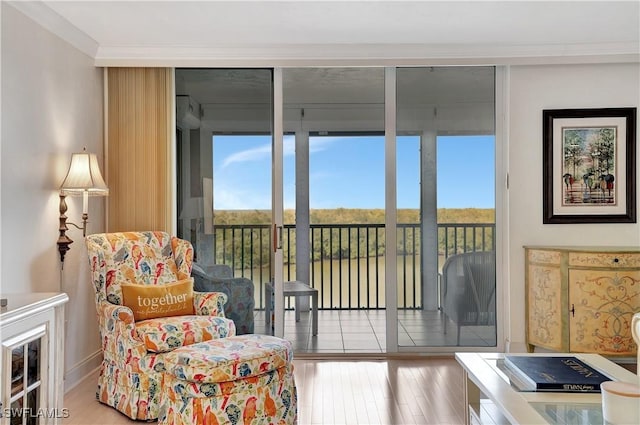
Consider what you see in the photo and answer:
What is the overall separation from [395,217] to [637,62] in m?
2.19

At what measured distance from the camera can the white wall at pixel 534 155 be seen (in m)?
4.20

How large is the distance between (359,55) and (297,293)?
1972 millimetres

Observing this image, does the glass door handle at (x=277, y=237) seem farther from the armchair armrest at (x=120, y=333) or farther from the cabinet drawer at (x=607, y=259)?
the cabinet drawer at (x=607, y=259)

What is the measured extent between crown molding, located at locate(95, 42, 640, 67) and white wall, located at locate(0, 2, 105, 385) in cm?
45

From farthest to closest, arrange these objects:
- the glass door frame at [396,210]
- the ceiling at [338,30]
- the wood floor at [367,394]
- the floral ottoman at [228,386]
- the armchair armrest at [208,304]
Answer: the glass door frame at [396,210]
the armchair armrest at [208,304]
the ceiling at [338,30]
the wood floor at [367,394]
the floral ottoman at [228,386]

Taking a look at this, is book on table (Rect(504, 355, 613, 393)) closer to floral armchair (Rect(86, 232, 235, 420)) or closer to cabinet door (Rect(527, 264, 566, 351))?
cabinet door (Rect(527, 264, 566, 351))

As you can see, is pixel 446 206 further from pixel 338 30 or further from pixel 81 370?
pixel 81 370

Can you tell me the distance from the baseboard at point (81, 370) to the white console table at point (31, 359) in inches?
52.1

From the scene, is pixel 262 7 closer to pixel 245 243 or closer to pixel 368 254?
pixel 245 243

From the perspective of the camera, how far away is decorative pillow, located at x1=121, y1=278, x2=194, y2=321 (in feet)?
10.9

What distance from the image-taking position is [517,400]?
1.83 metres

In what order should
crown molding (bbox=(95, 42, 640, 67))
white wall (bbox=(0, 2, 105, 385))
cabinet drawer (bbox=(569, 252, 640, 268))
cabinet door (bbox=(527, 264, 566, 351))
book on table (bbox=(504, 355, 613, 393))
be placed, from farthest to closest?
crown molding (bbox=(95, 42, 640, 67)) < cabinet door (bbox=(527, 264, 566, 351)) < cabinet drawer (bbox=(569, 252, 640, 268)) < white wall (bbox=(0, 2, 105, 385)) < book on table (bbox=(504, 355, 613, 393))

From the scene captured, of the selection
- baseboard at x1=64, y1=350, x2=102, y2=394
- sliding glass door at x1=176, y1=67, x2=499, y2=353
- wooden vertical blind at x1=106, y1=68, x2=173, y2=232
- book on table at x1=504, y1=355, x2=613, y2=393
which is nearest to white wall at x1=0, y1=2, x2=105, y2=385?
baseboard at x1=64, y1=350, x2=102, y2=394

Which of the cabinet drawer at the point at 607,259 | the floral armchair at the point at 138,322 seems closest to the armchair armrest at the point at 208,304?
the floral armchair at the point at 138,322
